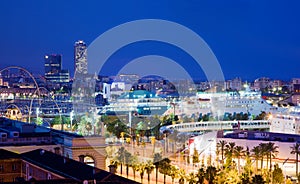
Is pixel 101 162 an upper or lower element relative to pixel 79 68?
lower

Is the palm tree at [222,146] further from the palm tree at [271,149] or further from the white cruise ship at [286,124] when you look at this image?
the white cruise ship at [286,124]

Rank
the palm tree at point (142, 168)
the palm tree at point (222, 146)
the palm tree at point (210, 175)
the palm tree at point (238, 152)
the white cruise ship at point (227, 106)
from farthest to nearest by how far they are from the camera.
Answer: the white cruise ship at point (227, 106)
the palm tree at point (222, 146)
the palm tree at point (238, 152)
the palm tree at point (142, 168)
the palm tree at point (210, 175)

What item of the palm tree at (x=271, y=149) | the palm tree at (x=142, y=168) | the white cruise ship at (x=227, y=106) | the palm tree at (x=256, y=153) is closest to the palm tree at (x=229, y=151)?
the palm tree at (x=256, y=153)

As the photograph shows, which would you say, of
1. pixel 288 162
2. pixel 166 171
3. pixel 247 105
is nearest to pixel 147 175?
pixel 166 171

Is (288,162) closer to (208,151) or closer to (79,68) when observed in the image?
(208,151)

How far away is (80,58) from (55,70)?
6.86 meters

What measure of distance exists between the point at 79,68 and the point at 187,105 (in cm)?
9499

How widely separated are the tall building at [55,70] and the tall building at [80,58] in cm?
309

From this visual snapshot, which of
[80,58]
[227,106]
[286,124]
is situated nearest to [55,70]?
[80,58]

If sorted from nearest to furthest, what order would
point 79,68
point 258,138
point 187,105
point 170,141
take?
point 258,138, point 170,141, point 187,105, point 79,68

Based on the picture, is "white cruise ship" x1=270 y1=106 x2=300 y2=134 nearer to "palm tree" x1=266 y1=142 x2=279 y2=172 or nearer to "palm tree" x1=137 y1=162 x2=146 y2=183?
"palm tree" x1=266 y1=142 x2=279 y2=172

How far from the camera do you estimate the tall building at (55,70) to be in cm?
14781

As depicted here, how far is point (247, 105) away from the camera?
54.1 metres

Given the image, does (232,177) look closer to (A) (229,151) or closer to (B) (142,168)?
(B) (142,168)
